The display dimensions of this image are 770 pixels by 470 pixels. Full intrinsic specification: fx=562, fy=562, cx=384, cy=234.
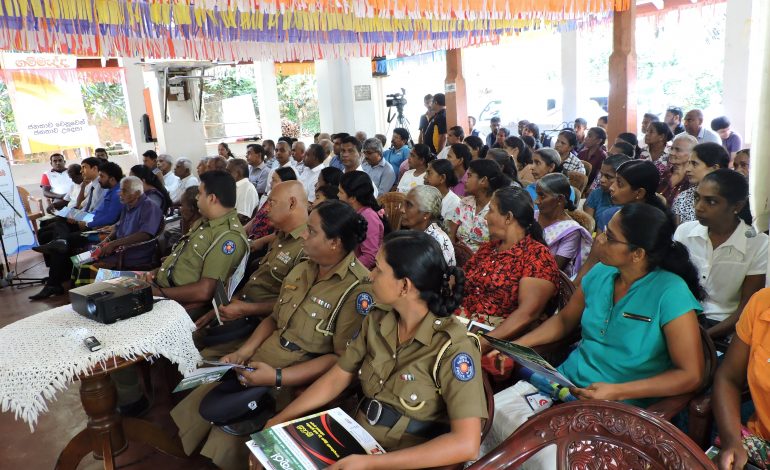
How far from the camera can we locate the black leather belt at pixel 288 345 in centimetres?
226

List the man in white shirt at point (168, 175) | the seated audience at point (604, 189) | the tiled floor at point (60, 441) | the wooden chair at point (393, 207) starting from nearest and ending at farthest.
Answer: the tiled floor at point (60, 441), the seated audience at point (604, 189), the wooden chair at point (393, 207), the man in white shirt at point (168, 175)

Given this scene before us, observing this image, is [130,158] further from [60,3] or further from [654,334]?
[654,334]

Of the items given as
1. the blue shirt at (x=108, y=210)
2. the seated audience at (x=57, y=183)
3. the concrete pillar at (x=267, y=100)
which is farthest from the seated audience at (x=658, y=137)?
the concrete pillar at (x=267, y=100)

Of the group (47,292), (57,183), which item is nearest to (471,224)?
(47,292)

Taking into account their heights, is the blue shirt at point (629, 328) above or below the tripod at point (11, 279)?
above

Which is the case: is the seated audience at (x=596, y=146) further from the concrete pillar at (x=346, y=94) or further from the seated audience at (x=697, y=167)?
the concrete pillar at (x=346, y=94)

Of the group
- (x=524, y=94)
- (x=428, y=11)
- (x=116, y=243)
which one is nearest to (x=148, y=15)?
(x=116, y=243)

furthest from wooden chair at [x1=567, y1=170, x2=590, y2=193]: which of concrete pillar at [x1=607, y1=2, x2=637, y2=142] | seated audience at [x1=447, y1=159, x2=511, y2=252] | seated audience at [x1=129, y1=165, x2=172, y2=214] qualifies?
seated audience at [x1=129, y1=165, x2=172, y2=214]

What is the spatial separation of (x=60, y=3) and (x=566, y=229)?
160 inches

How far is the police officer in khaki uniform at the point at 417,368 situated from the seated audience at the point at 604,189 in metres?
2.49

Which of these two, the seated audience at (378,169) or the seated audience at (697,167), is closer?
the seated audience at (697,167)

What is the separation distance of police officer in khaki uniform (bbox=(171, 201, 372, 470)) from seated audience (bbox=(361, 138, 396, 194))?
13.6 feet

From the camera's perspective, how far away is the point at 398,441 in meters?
1.64

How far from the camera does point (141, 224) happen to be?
4.60m
